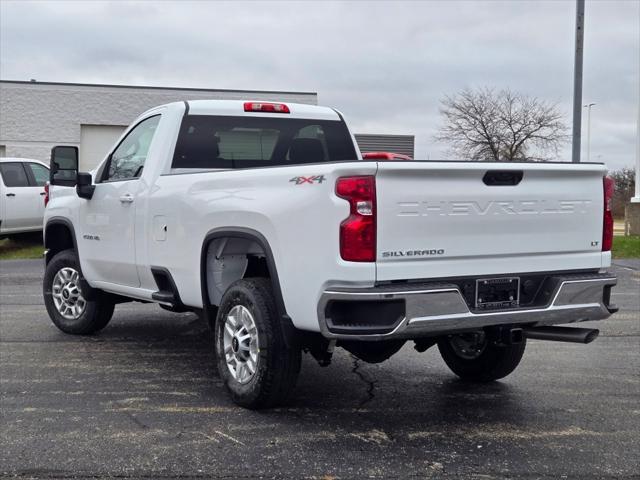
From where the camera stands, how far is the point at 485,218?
473 cm

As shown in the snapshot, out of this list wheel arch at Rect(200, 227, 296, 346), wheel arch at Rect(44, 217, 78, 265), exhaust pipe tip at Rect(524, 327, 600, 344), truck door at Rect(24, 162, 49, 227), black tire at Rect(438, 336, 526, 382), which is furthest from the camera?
truck door at Rect(24, 162, 49, 227)

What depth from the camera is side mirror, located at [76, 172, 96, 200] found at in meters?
7.12

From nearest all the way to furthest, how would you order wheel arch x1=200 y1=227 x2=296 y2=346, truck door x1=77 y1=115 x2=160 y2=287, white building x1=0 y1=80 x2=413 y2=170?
wheel arch x1=200 y1=227 x2=296 y2=346 → truck door x1=77 y1=115 x2=160 y2=287 → white building x1=0 y1=80 x2=413 y2=170

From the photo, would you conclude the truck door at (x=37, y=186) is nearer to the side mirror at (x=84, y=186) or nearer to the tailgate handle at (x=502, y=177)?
the side mirror at (x=84, y=186)

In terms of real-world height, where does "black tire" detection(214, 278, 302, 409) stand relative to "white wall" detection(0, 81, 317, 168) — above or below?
below

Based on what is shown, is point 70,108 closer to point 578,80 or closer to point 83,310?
point 578,80

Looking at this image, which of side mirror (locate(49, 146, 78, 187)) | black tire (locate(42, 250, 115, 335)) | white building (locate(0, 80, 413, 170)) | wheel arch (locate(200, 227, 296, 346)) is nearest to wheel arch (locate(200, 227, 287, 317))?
wheel arch (locate(200, 227, 296, 346))

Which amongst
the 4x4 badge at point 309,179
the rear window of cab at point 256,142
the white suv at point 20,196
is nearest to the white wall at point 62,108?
the white suv at point 20,196

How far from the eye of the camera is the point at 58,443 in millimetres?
4637

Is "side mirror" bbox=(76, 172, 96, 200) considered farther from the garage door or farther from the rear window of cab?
the garage door

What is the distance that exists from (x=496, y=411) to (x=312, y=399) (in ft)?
4.07

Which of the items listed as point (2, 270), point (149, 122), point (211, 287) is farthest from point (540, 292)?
point (2, 270)

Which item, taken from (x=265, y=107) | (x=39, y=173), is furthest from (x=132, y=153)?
(x=39, y=173)

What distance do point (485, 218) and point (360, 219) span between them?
82cm
